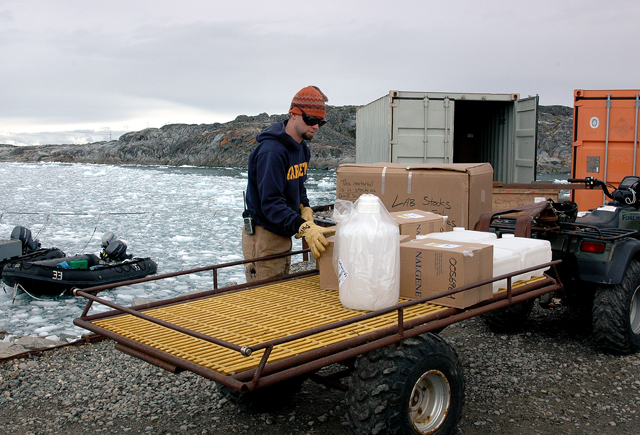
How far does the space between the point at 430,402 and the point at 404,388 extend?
380 millimetres

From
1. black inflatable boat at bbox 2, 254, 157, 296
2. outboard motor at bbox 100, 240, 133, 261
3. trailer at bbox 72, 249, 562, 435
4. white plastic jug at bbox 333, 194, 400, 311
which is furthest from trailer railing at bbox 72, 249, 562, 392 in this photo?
outboard motor at bbox 100, 240, 133, 261

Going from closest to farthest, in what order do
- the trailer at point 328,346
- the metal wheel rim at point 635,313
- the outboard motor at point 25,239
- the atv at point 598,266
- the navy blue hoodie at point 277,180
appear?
1. the trailer at point 328,346
2. the navy blue hoodie at point 277,180
3. the atv at point 598,266
4. the metal wheel rim at point 635,313
5. the outboard motor at point 25,239

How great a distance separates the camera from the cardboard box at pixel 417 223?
3.39m

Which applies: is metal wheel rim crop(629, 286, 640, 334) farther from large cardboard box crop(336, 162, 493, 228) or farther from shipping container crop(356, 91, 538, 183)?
shipping container crop(356, 91, 538, 183)

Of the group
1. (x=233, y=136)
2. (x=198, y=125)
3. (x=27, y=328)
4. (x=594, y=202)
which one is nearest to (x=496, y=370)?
(x=594, y=202)

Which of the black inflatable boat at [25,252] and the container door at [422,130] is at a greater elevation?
the container door at [422,130]

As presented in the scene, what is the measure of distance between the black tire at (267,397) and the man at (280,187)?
792mm

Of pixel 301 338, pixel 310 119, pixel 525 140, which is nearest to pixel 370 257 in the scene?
pixel 301 338

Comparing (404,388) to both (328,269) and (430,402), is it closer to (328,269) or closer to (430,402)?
(430,402)

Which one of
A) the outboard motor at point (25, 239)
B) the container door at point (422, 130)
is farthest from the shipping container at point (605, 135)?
the outboard motor at point (25, 239)

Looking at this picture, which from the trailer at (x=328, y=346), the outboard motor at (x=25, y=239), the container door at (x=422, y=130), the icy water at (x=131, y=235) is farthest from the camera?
the outboard motor at (x=25, y=239)

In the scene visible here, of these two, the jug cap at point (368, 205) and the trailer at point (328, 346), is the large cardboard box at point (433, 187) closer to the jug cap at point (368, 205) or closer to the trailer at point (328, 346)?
the trailer at point (328, 346)

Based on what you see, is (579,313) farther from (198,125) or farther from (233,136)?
(198,125)

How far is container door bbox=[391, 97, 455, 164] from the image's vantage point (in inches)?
352
